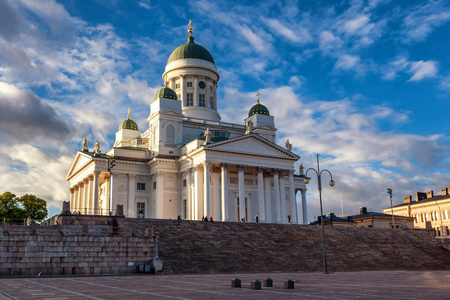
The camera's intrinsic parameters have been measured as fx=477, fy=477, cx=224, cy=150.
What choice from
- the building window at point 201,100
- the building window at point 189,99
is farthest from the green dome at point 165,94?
the building window at point 201,100

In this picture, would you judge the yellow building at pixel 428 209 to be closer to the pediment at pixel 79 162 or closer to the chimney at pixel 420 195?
the chimney at pixel 420 195

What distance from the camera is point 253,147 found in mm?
56781

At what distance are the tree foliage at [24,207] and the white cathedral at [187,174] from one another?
43.4 ft

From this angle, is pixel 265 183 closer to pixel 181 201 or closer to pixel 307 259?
pixel 181 201

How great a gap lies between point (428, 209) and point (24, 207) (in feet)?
232

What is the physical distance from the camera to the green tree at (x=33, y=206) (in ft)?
245

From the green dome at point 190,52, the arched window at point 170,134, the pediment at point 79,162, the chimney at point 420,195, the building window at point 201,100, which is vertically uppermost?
the green dome at point 190,52

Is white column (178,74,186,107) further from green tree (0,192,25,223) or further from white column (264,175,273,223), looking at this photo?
green tree (0,192,25,223)

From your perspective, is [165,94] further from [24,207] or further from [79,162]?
[24,207]

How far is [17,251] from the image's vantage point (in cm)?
2967

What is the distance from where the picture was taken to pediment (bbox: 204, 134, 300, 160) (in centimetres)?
5491

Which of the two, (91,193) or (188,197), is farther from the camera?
(91,193)

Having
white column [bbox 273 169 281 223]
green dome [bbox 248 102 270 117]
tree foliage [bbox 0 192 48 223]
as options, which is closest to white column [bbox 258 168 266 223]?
white column [bbox 273 169 281 223]

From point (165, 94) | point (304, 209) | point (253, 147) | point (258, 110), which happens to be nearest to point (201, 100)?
point (258, 110)
